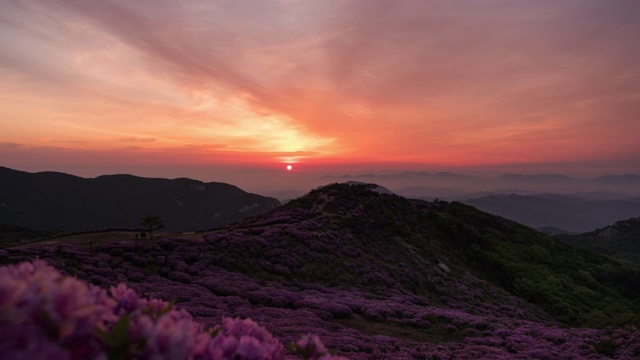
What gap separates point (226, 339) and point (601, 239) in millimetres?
197439

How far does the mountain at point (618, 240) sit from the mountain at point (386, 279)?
295 feet

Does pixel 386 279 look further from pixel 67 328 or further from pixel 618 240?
pixel 618 240

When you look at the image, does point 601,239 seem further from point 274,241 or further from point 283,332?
point 283,332

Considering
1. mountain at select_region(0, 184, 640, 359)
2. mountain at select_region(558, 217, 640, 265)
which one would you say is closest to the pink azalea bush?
mountain at select_region(0, 184, 640, 359)

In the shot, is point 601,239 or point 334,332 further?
point 601,239

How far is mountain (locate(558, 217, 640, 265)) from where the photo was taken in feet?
408

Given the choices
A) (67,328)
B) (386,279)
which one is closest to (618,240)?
(386,279)

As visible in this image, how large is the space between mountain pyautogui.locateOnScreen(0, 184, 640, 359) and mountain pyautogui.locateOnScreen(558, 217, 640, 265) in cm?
8998

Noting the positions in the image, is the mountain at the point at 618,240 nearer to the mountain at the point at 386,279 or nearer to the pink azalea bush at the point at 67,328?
the mountain at the point at 386,279

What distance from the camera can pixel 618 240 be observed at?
142 m

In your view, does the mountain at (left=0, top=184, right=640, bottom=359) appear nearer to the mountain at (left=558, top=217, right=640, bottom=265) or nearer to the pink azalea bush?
the pink azalea bush

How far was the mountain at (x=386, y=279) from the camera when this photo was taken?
62.8 ft

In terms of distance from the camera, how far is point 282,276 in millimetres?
29719

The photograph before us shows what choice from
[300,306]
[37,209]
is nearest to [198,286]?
[300,306]
